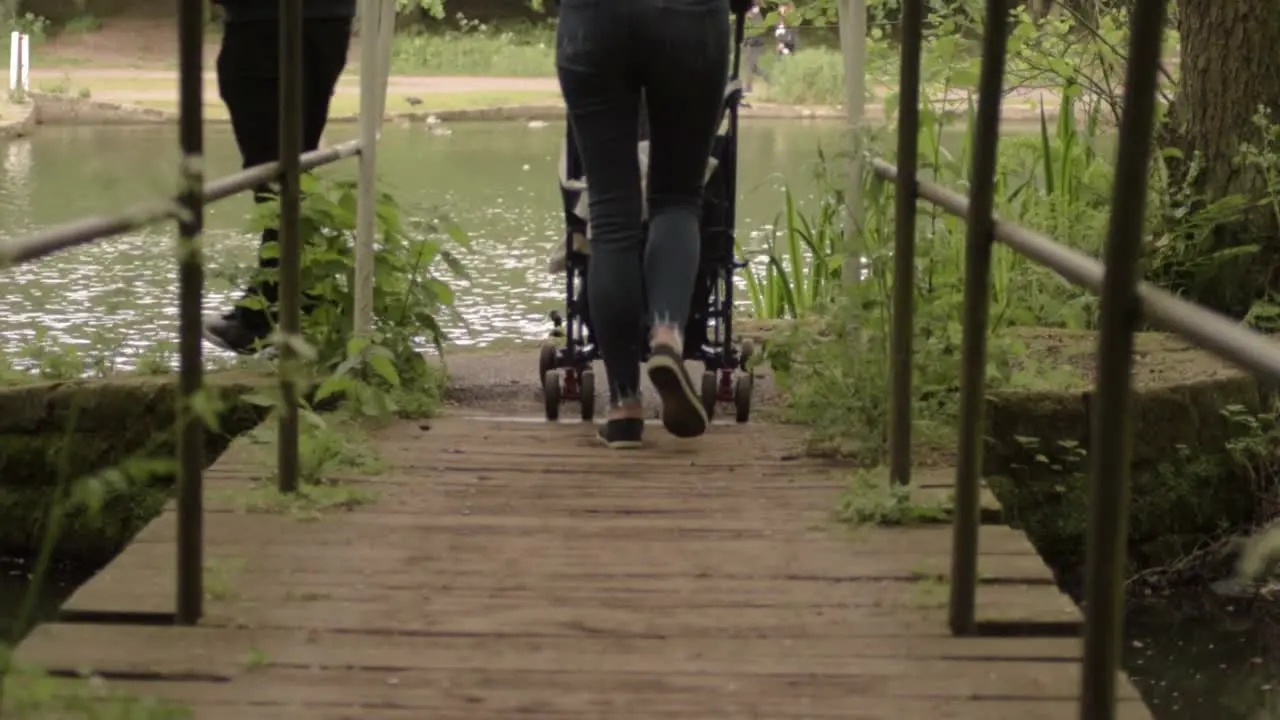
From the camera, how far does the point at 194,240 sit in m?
1.55

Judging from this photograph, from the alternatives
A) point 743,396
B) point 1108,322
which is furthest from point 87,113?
point 1108,322

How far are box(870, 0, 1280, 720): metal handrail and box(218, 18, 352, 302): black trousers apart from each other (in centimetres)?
226

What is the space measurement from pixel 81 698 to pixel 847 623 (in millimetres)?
1471

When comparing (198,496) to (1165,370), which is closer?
(198,496)

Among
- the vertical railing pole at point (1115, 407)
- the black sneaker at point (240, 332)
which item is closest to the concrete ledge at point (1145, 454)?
the black sneaker at point (240, 332)

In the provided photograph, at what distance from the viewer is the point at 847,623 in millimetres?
2623

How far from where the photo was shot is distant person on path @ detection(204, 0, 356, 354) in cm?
431

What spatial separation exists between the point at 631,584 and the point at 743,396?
1432 millimetres

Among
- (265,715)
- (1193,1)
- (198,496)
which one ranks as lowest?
(265,715)

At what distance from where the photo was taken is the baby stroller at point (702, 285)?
421cm

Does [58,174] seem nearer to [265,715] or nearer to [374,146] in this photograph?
[374,146]

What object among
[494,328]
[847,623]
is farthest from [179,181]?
[494,328]

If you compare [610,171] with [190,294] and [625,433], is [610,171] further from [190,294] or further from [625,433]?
[190,294]

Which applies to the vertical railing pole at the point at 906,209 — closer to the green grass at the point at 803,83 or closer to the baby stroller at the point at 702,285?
the baby stroller at the point at 702,285
